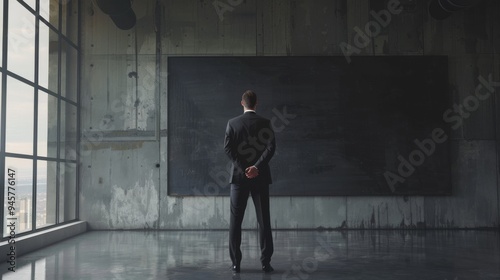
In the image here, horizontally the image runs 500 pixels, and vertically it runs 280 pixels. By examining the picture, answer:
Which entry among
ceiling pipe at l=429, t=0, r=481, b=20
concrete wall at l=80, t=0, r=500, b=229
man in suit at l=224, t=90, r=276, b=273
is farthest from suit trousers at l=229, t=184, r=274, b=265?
ceiling pipe at l=429, t=0, r=481, b=20

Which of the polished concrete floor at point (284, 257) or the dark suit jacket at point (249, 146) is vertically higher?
the dark suit jacket at point (249, 146)

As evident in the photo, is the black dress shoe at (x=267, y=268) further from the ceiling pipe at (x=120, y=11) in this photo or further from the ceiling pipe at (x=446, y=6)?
the ceiling pipe at (x=446, y=6)

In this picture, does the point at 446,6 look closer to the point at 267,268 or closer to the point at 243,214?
the point at 243,214

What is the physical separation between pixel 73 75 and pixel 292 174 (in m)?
3.70

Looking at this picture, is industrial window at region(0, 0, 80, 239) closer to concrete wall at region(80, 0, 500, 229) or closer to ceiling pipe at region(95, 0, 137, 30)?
concrete wall at region(80, 0, 500, 229)

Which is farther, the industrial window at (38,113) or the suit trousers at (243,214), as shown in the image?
the industrial window at (38,113)

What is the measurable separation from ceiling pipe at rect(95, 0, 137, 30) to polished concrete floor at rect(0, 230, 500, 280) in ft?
10.3

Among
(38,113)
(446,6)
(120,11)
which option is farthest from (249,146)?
(446,6)

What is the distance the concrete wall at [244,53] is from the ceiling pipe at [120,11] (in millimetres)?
185

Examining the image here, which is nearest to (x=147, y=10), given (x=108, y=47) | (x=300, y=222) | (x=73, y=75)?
(x=108, y=47)

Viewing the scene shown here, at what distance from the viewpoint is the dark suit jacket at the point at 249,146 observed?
4.06 meters

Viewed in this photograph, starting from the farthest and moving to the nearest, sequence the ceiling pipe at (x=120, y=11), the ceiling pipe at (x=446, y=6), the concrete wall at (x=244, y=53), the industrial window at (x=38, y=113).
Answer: the concrete wall at (x=244, y=53) → the ceiling pipe at (x=446, y=6) → the ceiling pipe at (x=120, y=11) → the industrial window at (x=38, y=113)

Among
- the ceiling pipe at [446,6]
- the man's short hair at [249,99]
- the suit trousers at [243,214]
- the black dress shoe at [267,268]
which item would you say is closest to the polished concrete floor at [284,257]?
the black dress shoe at [267,268]

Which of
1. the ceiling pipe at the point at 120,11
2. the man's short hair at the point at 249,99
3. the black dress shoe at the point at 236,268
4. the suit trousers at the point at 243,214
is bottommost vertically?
the black dress shoe at the point at 236,268
